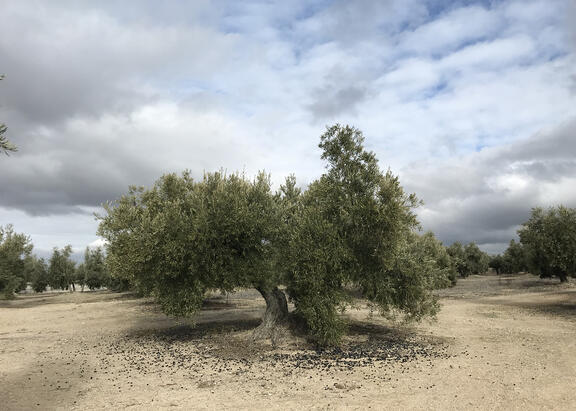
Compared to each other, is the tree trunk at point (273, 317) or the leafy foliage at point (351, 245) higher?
the leafy foliage at point (351, 245)

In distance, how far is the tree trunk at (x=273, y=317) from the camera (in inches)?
790

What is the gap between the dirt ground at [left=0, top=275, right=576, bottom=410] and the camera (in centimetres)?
1150

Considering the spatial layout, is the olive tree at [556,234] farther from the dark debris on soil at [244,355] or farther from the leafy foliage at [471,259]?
the leafy foliage at [471,259]

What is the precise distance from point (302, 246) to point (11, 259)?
4668 centimetres

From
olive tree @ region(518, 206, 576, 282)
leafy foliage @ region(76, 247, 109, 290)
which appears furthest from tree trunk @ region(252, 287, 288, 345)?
leafy foliage @ region(76, 247, 109, 290)

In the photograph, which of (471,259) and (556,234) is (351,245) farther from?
(471,259)

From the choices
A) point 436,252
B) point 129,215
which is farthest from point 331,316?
point 436,252

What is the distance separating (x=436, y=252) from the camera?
5278 centimetres

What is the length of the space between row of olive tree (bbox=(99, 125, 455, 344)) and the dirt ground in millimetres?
2258

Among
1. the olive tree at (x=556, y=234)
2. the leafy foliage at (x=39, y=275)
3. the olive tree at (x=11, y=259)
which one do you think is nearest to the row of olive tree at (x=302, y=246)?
the olive tree at (x=556, y=234)

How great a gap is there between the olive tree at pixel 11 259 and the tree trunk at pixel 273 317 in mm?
40917

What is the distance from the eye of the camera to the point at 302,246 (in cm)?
1756

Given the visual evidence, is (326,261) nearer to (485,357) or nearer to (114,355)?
(485,357)

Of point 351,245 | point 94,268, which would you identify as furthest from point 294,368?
point 94,268
